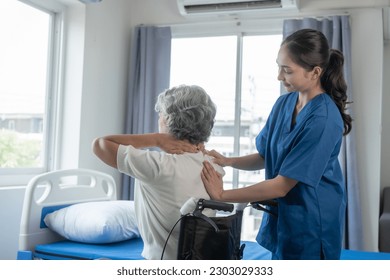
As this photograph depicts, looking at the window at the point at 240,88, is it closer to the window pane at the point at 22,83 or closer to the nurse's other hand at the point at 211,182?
the window pane at the point at 22,83

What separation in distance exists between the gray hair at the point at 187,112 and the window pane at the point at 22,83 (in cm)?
169

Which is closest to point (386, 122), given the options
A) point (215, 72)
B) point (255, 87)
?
point (255, 87)

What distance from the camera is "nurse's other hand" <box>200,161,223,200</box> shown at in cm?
Answer: 149

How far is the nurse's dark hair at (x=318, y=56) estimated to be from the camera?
1459 mm

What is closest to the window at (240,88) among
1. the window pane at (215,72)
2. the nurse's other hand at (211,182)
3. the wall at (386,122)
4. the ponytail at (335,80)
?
the window pane at (215,72)

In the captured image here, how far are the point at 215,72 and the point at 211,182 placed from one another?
2454 mm

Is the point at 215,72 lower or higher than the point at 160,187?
higher

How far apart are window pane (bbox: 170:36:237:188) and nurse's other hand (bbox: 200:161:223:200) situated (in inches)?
87.7

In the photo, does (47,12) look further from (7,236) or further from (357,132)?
(357,132)

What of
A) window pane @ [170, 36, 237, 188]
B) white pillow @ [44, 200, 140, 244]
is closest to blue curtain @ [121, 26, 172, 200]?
window pane @ [170, 36, 237, 188]

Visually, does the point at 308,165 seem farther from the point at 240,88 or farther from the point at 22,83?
the point at 240,88

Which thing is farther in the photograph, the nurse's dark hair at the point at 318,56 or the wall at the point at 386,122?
the wall at the point at 386,122

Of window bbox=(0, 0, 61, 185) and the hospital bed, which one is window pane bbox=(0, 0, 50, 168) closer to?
window bbox=(0, 0, 61, 185)

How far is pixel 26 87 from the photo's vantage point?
3.02 metres
